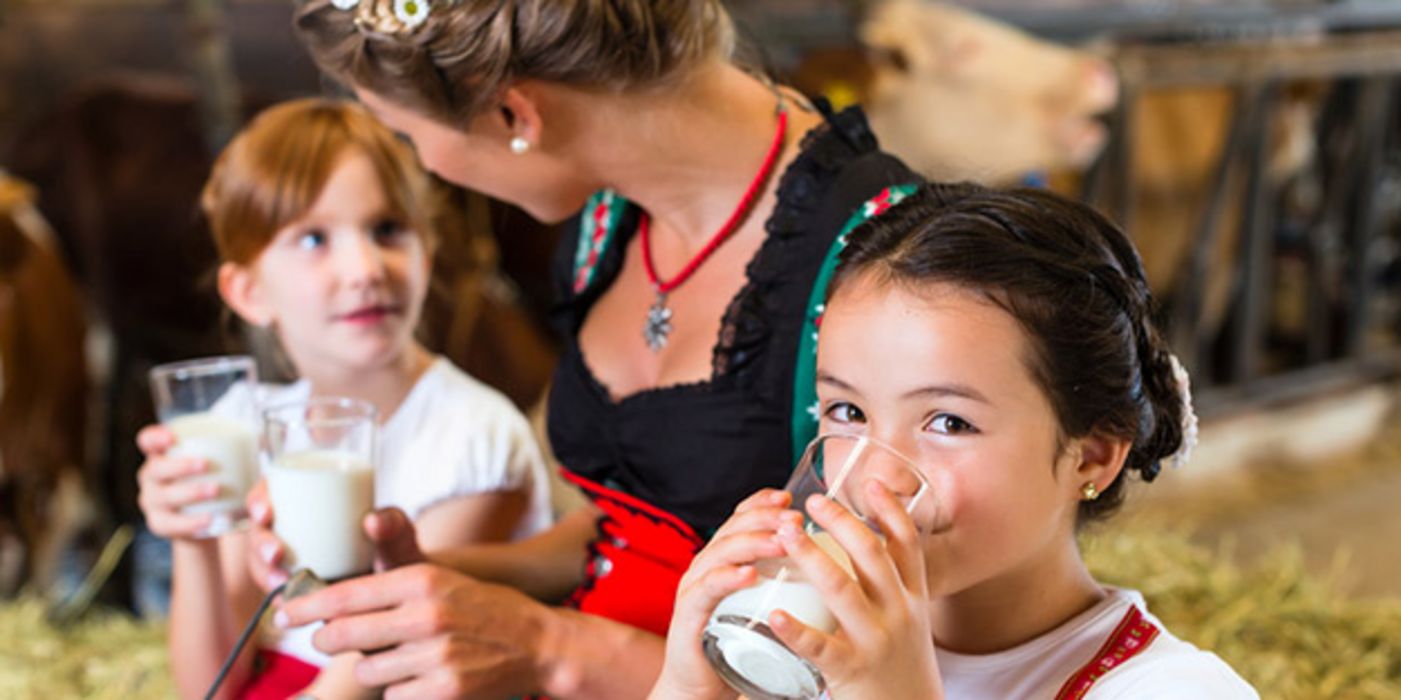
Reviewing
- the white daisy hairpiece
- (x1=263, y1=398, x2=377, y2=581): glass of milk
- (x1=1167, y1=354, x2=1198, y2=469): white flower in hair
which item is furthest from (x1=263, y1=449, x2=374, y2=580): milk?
(x1=1167, y1=354, x2=1198, y2=469): white flower in hair

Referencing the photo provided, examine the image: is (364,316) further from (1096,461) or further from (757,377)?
(1096,461)

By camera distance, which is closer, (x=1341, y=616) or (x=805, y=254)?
(x=805, y=254)

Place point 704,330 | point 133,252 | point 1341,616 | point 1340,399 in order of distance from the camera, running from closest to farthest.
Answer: point 704,330
point 1341,616
point 133,252
point 1340,399

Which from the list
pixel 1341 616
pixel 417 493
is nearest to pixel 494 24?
pixel 417 493

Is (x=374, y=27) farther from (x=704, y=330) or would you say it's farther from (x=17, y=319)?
(x=17, y=319)

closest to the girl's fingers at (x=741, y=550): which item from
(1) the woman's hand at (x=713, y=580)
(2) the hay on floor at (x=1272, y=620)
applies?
(1) the woman's hand at (x=713, y=580)

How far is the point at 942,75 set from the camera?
3.41 metres

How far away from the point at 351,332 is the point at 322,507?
1.33ft

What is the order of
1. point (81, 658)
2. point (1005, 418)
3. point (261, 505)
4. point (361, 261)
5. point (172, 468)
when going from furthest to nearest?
1. point (81, 658)
2. point (361, 261)
3. point (172, 468)
4. point (261, 505)
5. point (1005, 418)

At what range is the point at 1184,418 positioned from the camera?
123 centimetres

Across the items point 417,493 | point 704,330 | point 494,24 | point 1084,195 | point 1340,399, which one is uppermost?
point 494,24

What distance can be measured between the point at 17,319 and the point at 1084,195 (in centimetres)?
267

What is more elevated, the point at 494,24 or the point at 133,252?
the point at 494,24

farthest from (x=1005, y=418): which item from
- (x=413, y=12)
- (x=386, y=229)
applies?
(x=386, y=229)
